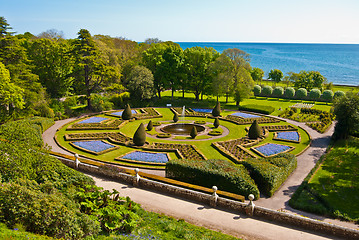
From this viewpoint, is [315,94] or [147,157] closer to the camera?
[147,157]

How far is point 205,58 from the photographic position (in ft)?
194

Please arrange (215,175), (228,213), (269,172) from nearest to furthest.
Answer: (228,213) < (215,175) < (269,172)

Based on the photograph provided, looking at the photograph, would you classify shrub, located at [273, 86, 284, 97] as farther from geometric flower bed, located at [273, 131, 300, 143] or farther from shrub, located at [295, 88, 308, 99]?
geometric flower bed, located at [273, 131, 300, 143]

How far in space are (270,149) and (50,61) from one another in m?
45.0

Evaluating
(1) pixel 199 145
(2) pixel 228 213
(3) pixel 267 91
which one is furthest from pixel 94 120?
(3) pixel 267 91

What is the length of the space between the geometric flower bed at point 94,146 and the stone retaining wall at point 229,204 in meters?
7.62

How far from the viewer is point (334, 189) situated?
73.3 ft

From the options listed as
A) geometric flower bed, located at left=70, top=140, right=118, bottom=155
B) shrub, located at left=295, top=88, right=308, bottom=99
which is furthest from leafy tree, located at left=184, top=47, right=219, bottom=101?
geometric flower bed, located at left=70, top=140, right=118, bottom=155

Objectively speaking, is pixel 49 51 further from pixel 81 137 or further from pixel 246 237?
pixel 246 237

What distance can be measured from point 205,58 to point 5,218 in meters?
53.8

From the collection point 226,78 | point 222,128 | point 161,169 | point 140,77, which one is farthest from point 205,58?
point 161,169

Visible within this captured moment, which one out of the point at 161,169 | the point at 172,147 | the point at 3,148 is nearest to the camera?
the point at 3,148

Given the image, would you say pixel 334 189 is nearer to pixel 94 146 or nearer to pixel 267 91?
pixel 94 146

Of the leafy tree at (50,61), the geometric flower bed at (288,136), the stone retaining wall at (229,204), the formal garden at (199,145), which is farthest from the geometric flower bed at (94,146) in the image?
the leafy tree at (50,61)
